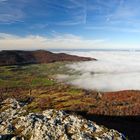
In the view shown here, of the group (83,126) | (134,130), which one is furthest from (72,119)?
(134,130)

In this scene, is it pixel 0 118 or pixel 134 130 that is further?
pixel 134 130

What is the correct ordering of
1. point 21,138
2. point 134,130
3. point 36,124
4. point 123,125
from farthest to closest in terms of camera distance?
1. point 123,125
2. point 134,130
3. point 36,124
4. point 21,138

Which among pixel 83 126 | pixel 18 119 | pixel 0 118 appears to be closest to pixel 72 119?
pixel 83 126

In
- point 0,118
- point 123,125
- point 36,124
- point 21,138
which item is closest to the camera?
point 21,138

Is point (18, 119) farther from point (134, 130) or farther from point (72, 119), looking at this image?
point (134, 130)

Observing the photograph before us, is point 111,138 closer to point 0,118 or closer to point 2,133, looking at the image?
point 2,133

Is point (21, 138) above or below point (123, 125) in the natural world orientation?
above
